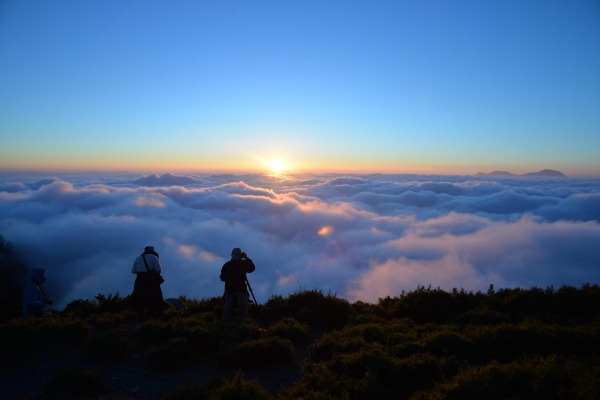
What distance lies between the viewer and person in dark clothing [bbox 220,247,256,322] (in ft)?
23.0

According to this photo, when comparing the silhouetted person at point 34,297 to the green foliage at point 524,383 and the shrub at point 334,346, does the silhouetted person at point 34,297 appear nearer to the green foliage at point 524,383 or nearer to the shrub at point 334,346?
the shrub at point 334,346

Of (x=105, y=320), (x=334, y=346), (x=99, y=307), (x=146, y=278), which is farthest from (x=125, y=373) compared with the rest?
(x=99, y=307)

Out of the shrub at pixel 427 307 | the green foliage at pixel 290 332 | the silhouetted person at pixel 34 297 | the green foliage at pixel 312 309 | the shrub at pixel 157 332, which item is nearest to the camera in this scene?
the shrub at pixel 157 332

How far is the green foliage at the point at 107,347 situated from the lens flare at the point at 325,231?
211 feet

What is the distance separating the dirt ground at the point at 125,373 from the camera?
170 inches

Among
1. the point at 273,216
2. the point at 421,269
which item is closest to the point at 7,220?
the point at 273,216

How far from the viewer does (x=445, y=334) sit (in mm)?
5047

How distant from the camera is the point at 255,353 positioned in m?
5.09

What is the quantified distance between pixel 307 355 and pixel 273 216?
73.1m

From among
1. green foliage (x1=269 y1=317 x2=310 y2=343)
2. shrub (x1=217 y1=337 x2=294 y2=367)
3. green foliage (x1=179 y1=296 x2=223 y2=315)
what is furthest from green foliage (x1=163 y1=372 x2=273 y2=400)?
green foliage (x1=179 y1=296 x2=223 y2=315)

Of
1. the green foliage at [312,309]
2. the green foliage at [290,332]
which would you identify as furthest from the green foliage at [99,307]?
the green foliage at [290,332]

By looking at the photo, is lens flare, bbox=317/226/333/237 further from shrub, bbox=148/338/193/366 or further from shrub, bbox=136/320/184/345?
shrub, bbox=148/338/193/366

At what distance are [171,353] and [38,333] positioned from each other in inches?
101

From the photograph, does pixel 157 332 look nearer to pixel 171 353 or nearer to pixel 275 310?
pixel 171 353
